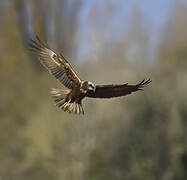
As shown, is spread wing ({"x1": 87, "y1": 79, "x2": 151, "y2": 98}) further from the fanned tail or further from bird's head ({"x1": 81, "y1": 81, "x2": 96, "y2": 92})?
the fanned tail

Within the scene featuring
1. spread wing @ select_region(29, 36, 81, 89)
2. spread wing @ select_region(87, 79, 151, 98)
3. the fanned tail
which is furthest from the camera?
spread wing @ select_region(29, 36, 81, 89)

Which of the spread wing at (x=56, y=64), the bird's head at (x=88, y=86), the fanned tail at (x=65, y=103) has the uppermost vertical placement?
the spread wing at (x=56, y=64)

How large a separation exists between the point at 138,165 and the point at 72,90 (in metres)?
19.2

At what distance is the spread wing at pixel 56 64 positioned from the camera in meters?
10.3

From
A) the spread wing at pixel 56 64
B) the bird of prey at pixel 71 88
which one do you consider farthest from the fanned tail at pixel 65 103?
the spread wing at pixel 56 64

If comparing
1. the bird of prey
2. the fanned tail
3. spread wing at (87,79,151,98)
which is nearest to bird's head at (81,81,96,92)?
the bird of prey

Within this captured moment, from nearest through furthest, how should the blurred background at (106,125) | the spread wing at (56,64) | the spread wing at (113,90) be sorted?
1. the spread wing at (113,90)
2. the spread wing at (56,64)
3. the blurred background at (106,125)

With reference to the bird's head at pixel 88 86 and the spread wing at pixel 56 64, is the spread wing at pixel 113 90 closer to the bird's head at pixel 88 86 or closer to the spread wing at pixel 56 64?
the bird's head at pixel 88 86

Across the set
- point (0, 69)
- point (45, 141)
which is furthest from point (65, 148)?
point (0, 69)

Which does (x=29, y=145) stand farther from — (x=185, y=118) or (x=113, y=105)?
(x=185, y=118)

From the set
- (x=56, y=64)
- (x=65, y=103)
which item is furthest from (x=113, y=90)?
(x=56, y=64)

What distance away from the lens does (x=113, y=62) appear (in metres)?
36.1

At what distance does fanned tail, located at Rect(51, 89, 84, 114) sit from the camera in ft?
31.8

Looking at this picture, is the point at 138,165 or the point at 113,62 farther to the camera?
the point at 113,62
